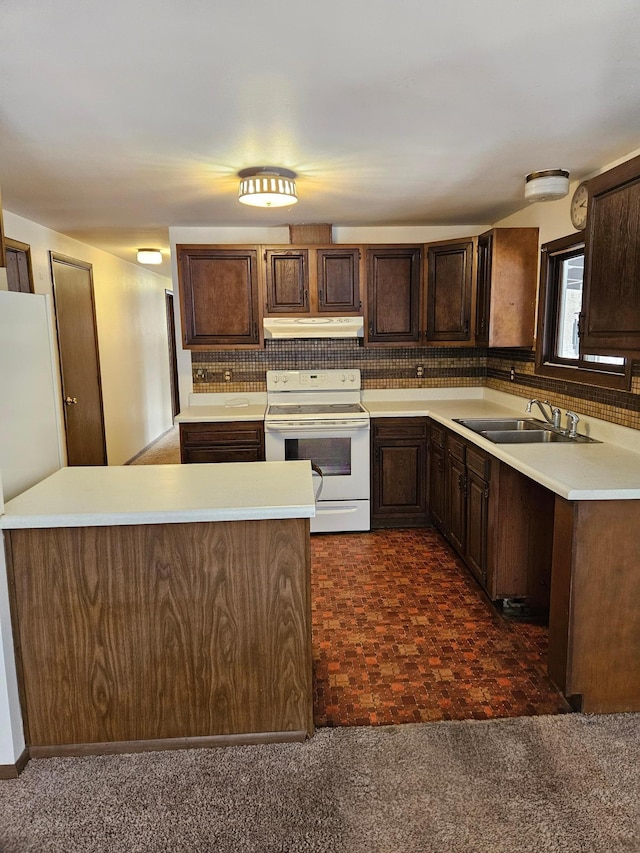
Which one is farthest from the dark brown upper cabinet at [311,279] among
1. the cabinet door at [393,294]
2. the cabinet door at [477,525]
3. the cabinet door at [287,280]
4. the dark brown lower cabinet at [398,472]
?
the cabinet door at [477,525]

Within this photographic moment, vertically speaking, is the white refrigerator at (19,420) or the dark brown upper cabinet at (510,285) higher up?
the dark brown upper cabinet at (510,285)

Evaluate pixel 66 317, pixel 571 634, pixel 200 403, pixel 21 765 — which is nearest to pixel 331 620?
pixel 571 634

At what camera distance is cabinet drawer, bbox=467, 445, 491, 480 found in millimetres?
2857

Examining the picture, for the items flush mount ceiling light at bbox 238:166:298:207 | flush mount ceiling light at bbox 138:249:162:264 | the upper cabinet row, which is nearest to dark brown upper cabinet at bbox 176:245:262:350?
the upper cabinet row

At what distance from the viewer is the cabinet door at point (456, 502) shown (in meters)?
3.29

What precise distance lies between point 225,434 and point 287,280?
3.93 feet

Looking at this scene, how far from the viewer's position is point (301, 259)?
3.97 meters

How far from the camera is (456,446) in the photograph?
339cm

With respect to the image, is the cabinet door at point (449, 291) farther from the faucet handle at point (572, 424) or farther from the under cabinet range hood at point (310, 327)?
the faucet handle at point (572, 424)

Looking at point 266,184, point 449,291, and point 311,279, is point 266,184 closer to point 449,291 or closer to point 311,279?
point 311,279

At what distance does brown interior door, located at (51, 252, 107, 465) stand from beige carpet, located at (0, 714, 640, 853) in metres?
3.15

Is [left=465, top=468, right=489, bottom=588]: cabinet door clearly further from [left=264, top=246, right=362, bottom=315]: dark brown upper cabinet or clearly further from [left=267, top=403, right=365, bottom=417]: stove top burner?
[left=264, top=246, right=362, bottom=315]: dark brown upper cabinet

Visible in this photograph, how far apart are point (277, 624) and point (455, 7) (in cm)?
188

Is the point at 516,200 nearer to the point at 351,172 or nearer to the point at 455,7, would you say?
the point at 351,172
